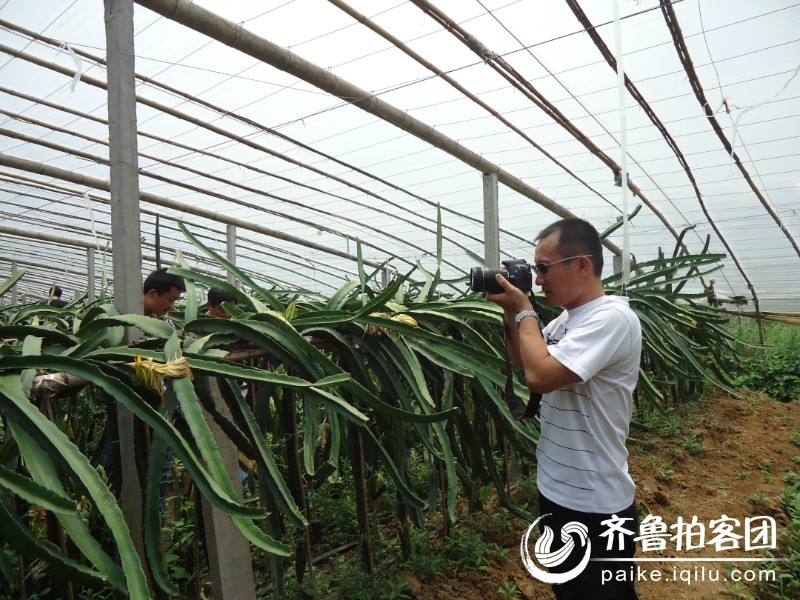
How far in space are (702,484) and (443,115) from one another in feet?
12.6

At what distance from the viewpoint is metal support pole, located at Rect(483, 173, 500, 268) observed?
3318 millimetres

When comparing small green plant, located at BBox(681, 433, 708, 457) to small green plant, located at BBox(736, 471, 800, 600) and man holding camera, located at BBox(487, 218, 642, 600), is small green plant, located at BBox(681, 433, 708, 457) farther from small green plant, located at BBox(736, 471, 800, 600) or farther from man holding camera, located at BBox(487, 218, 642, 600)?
man holding camera, located at BBox(487, 218, 642, 600)

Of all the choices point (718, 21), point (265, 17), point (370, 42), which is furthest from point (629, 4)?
point (265, 17)

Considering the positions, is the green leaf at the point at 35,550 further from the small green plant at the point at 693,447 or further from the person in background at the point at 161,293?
the small green plant at the point at 693,447

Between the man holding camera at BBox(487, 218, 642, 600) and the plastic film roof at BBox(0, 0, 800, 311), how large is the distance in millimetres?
1450

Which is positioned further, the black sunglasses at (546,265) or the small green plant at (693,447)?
the small green plant at (693,447)

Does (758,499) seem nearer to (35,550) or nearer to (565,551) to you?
(565,551)

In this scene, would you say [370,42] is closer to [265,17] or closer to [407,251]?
[265,17]

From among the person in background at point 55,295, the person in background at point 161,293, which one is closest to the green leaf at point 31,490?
the person in background at point 55,295

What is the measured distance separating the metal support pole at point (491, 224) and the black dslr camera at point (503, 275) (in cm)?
200

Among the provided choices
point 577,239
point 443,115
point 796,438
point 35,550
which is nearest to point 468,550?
point 577,239

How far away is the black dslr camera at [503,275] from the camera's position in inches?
47.3

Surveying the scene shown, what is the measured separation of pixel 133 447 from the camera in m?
1.02

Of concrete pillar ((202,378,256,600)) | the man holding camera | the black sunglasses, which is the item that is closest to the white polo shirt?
the man holding camera
